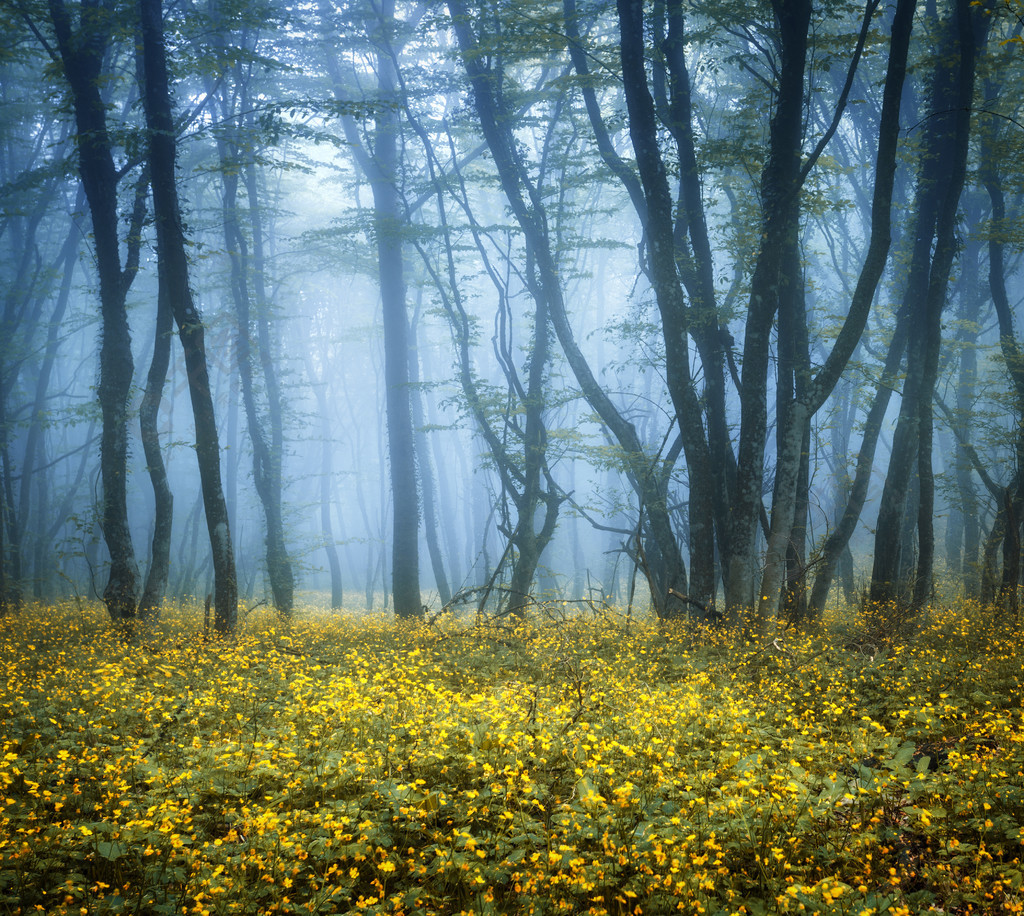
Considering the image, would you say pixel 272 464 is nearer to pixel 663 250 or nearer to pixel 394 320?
pixel 394 320

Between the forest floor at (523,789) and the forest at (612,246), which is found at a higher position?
the forest at (612,246)

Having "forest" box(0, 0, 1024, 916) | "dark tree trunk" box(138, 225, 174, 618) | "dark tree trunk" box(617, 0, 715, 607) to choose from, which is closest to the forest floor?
"forest" box(0, 0, 1024, 916)

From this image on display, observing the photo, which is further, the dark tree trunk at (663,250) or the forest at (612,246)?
the dark tree trunk at (663,250)

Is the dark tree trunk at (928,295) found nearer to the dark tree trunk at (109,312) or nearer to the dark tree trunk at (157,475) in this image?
the dark tree trunk at (157,475)

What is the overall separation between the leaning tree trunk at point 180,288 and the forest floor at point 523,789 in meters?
2.67

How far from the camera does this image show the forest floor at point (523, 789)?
3021mm

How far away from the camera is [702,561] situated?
9062mm

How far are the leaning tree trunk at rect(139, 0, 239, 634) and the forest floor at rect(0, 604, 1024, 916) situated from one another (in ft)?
8.76

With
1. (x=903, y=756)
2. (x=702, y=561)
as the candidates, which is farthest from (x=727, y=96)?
(x=903, y=756)

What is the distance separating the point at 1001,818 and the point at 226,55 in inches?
486

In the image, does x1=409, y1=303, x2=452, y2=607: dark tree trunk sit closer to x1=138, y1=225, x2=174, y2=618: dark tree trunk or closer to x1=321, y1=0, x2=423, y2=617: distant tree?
x1=321, y1=0, x2=423, y2=617: distant tree

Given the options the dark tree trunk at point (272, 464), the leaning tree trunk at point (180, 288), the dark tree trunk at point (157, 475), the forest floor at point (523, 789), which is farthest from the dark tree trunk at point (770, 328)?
the dark tree trunk at point (272, 464)

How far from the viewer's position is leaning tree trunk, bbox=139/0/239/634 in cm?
922

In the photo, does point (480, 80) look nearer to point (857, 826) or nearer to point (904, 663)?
point (904, 663)
